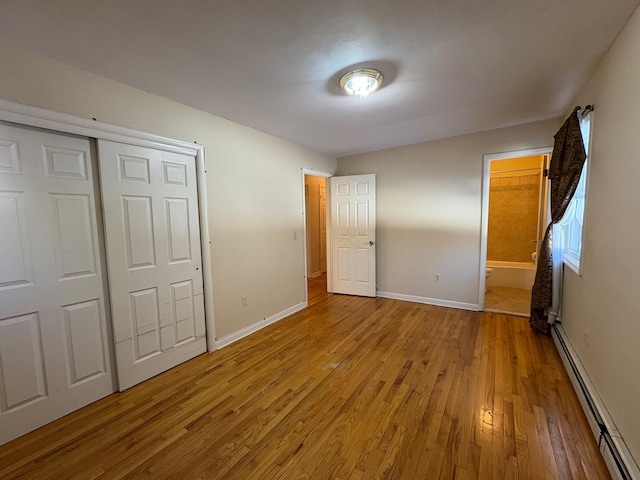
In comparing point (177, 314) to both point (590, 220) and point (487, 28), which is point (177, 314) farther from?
point (590, 220)

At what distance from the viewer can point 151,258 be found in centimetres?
227

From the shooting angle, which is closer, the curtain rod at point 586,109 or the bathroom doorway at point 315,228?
the curtain rod at point 586,109

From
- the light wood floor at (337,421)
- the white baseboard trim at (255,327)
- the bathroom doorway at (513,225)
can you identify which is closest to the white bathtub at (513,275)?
the bathroom doorway at (513,225)

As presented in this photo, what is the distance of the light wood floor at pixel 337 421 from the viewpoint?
1.45m

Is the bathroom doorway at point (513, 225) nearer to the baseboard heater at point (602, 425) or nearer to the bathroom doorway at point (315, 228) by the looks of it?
the baseboard heater at point (602, 425)

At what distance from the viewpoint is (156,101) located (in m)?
2.24

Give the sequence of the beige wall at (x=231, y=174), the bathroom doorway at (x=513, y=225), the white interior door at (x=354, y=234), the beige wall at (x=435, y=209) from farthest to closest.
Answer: the bathroom doorway at (x=513, y=225) → the white interior door at (x=354, y=234) → the beige wall at (x=435, y=209) → the beige wall at (x=231, y=174)

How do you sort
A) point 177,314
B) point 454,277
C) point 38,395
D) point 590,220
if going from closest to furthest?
point 38,395 < point 590,220 < point 177,314 < point 454,277

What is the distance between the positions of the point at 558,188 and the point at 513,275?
2705 mm

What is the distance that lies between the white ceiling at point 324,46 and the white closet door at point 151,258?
63cm

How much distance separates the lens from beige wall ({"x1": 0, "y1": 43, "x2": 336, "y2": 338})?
1.73 meters

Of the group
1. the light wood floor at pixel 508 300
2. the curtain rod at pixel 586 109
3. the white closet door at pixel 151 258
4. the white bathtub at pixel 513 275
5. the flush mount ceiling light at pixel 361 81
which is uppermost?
the flush mount ceiling light at pixel 361 81

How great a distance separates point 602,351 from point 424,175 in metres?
2.79

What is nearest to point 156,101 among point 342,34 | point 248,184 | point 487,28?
point 248,184
